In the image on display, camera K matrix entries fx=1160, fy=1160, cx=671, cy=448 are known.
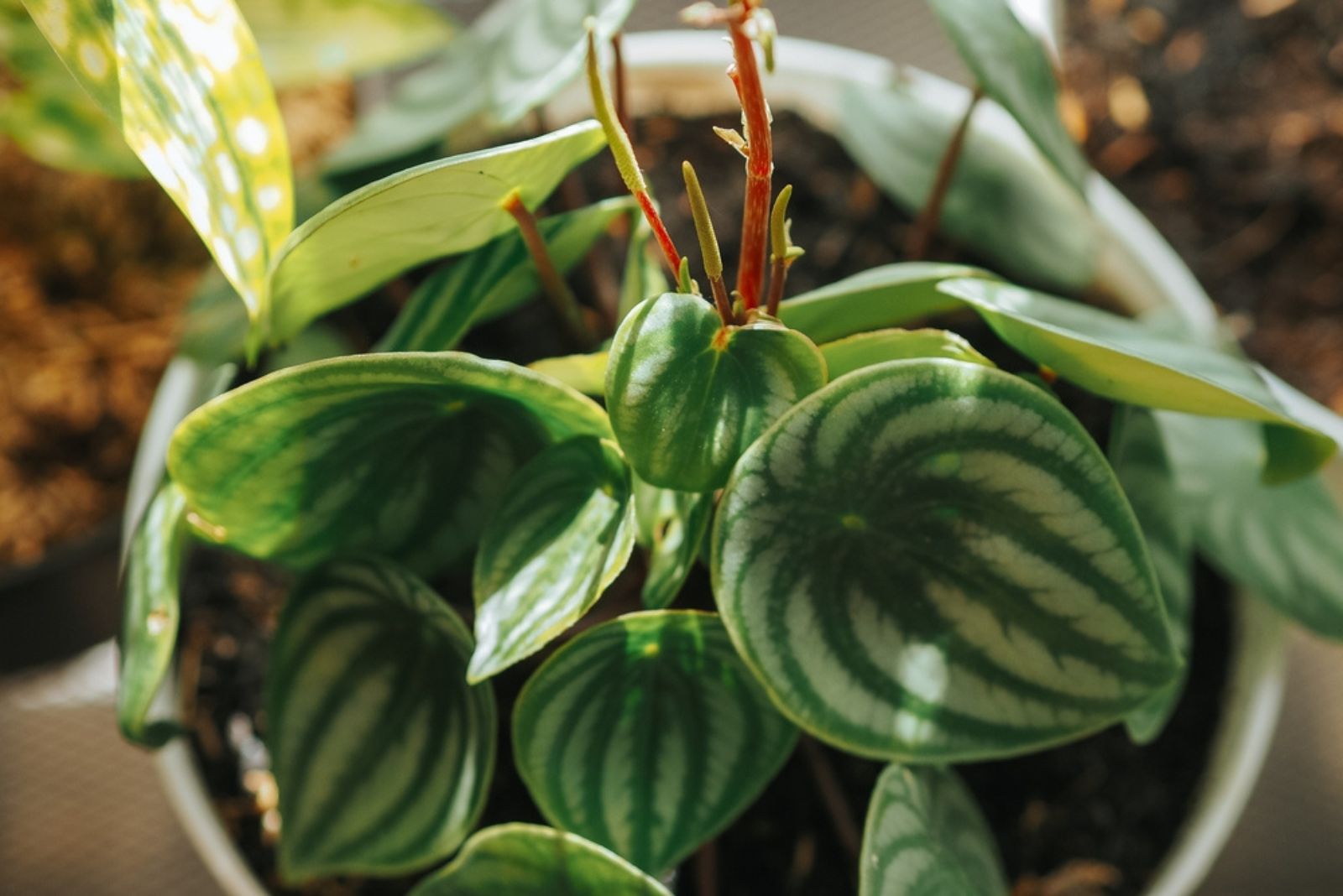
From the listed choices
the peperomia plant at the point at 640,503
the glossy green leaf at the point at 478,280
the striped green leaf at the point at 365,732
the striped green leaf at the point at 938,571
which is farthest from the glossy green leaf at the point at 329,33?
the striped green leaf at the point at 938,571

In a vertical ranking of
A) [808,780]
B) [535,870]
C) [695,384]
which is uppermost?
[695,384]

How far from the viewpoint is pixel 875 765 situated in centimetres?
69

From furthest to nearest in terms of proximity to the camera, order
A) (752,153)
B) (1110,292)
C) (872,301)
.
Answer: (1110,292), (872,301), (752,153)

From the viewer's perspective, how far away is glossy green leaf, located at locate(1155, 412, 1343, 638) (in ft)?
2.06

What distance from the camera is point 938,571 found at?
0.47 metres

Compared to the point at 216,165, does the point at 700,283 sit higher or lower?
lower

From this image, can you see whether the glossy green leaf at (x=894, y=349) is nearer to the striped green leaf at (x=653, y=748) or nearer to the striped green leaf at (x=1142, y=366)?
the striped green leaf at (x=1142, y=366)

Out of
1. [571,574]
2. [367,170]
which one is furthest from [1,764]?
[571,574]

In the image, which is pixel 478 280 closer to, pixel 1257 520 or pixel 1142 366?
pixel 1142 366

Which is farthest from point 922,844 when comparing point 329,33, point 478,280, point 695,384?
point 329,33

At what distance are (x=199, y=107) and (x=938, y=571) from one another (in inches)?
13.8

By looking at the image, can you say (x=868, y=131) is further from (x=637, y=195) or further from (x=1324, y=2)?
(x=1324, y=2)

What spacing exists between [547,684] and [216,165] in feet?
0.82

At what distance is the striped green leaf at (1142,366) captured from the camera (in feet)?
1.38
